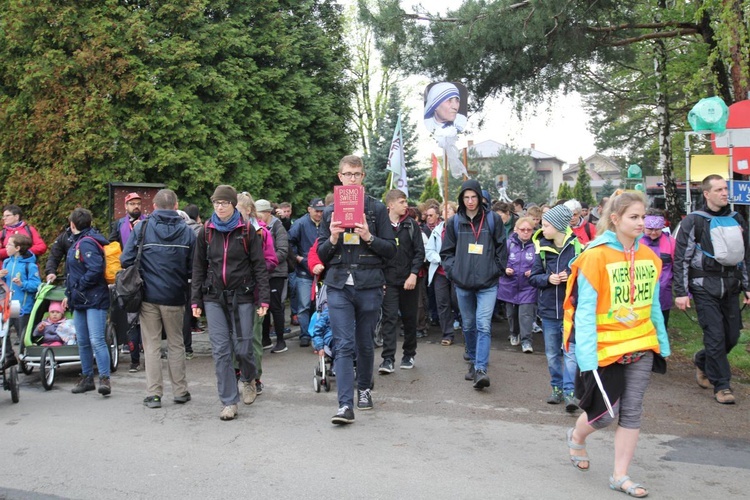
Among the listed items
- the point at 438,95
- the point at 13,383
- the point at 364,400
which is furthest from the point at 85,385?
the point at 438,95

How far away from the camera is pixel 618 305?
484cm

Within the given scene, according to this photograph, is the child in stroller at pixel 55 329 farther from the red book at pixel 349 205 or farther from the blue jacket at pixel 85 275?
the red book at pixel 349 205

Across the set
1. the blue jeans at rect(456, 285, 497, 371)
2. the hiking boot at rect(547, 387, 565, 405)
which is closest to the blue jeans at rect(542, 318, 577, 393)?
the hiking boot at rect(547, 387, 565, 405)

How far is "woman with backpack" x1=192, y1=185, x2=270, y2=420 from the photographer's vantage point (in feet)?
22.6

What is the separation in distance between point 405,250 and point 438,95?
3.73 m

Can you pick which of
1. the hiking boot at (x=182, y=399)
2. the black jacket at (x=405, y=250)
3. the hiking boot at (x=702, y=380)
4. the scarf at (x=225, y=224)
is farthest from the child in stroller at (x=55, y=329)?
the hiking boot at (x=702, y=380)

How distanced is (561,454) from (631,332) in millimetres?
1400

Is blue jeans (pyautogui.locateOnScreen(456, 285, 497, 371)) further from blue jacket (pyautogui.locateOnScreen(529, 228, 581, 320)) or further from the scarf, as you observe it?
the scarf

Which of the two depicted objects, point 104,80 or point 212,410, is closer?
point 212,410

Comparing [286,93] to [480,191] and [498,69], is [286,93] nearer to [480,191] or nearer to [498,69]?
[498,69]

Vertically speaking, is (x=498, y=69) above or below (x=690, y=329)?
above

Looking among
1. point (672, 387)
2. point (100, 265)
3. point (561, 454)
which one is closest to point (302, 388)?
point (100, 265)

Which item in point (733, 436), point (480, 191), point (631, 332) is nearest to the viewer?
point (631, 332)

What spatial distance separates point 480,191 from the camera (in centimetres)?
799
